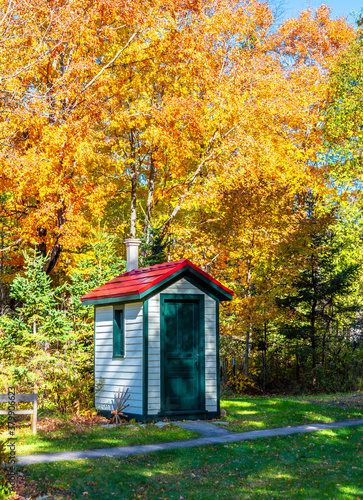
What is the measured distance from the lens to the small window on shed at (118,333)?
12008 mm

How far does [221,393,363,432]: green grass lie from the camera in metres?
10.9

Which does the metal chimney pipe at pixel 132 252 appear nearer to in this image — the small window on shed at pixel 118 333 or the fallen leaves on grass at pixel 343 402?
the small window on shed at pixel 118 333

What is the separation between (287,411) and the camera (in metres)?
12.2

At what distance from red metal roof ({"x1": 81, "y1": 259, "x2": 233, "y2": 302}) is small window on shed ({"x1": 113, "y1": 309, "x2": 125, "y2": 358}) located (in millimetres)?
475

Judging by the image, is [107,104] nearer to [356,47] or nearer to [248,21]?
[248,21]

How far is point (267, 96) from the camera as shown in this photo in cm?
2106

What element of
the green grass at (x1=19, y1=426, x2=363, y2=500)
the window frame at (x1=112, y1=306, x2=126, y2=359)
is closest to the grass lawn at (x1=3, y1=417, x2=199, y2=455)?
the green grass at (x1=19, y1=426, x2=363, y2=500)

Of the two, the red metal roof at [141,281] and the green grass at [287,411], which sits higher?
the red metal roof at [141,281]

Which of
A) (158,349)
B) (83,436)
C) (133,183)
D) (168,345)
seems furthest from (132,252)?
(133,183)

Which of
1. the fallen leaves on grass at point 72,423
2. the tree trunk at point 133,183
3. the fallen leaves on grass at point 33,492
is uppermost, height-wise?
the tree trunk at point 133,183

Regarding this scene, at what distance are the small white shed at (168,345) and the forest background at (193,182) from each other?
2774 millimetres

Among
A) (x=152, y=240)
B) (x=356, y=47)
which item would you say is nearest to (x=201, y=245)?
(x=152, y=240)

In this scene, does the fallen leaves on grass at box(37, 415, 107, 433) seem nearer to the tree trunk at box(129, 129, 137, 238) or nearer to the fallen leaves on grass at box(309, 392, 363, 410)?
the fallen leaves on grass at box(309, 392, 363, 410)

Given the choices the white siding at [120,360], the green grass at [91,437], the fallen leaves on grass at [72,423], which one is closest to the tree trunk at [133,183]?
the white siding at [120,360]
